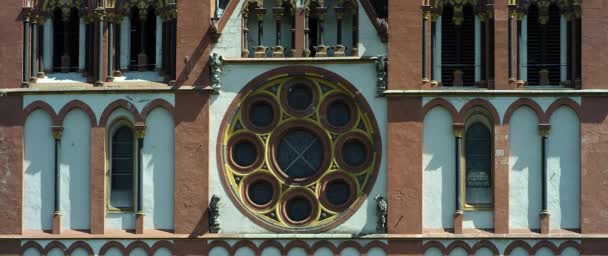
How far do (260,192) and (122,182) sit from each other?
3728 millimetres

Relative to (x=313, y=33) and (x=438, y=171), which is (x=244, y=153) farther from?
(x=438, y=171)

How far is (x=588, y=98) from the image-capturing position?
43906 millimetres

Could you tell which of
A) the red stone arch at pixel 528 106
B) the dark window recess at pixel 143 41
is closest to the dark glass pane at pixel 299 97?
the dark window recess at pixel 143 41

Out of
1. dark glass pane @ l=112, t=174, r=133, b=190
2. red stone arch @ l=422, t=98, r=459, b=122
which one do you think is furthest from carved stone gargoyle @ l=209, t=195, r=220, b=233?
red stone arch @ l=422, t=98, r=459, b=122

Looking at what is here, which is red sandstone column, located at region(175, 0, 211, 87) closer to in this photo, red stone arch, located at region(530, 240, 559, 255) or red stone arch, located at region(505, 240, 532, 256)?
red stone arch, located at region(505, 240, 532, 256)

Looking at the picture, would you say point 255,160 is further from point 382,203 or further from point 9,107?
point 9,107

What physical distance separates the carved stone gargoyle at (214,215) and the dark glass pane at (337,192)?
115 inches

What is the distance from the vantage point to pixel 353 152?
4484 centimetres

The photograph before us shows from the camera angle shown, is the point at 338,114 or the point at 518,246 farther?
the point at 338,114

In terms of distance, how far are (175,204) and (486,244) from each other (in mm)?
8196

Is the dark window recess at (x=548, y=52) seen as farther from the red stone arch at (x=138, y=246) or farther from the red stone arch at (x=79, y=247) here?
the red stone arch at (x=79, y=247)

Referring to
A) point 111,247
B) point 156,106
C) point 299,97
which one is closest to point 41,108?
point 156,106

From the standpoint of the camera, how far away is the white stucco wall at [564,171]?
43.9 meters

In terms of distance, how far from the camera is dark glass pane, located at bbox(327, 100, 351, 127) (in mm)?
44844
